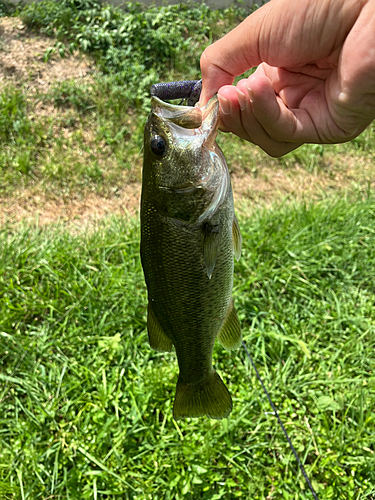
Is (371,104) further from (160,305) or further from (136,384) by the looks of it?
(136,384)

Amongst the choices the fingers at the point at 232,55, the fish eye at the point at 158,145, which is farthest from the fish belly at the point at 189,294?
the fingers at the point at 232,55

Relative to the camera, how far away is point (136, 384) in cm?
295

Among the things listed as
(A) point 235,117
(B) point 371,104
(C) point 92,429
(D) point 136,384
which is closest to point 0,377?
(C) point 92,429

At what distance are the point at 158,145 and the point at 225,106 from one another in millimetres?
487

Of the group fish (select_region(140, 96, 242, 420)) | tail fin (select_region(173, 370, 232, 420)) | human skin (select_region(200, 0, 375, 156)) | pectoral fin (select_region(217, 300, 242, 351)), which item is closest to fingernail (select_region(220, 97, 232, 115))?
human skin (select_region(200, 0, 375, 156))

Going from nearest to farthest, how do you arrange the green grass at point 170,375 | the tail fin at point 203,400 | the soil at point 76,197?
1. the tail fin at point 203,400
2. the green grass at point 170,375
3. the soil at point 76,197

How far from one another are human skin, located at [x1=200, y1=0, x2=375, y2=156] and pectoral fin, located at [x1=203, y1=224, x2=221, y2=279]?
62 cm

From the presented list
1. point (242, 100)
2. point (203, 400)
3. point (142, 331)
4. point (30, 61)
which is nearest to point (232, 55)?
point (242, 100)

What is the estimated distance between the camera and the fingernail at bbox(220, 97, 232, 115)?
1.74 m

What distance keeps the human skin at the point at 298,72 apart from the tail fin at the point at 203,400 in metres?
1.23

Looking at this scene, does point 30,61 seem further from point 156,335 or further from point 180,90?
point 156,335

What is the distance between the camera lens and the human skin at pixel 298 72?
157cm

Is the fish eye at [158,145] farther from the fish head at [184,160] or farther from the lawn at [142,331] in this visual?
the lawn at [142,331]

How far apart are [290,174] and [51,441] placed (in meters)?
4.18
